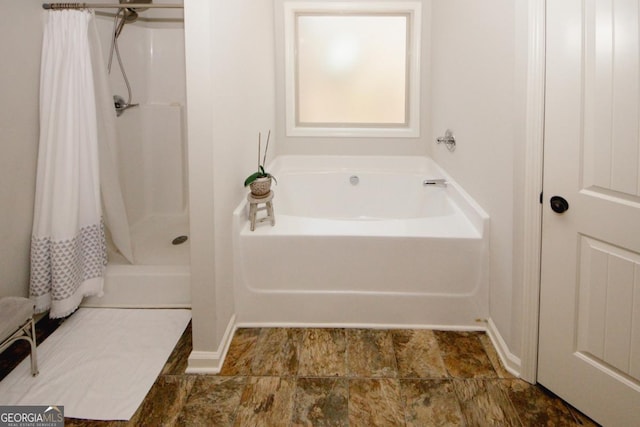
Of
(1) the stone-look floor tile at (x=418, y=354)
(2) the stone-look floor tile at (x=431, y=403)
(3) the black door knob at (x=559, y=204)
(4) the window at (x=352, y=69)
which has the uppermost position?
(4) the window at (x=352, y=69)

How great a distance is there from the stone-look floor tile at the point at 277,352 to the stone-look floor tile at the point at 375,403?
1.00 ft

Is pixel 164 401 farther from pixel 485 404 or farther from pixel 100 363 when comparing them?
pixel 485 404

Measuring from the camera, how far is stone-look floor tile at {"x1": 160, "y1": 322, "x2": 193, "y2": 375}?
2113 mm

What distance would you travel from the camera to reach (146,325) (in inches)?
99.0

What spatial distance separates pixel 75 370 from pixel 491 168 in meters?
2.08

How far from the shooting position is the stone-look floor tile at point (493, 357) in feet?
6.75

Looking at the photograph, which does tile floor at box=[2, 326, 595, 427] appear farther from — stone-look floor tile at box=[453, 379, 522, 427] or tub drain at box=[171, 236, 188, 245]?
tub drain at box=[171, 236, 188, 245]

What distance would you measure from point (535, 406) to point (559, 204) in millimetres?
761

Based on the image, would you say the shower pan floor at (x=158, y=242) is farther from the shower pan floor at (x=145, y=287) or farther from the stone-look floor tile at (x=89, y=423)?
the stone-look floor tile at (x=89, y=423)

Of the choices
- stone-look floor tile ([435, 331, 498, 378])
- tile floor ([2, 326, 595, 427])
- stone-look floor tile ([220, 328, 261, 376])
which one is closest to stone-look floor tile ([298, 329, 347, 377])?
tile floor ([2, 326, 595, 427])

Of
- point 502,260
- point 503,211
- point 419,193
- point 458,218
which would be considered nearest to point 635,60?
point 503,211

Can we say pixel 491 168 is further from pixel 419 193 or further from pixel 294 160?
pixel 294 160

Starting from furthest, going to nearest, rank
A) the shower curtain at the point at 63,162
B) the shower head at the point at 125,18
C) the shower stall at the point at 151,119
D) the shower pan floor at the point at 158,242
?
the shower stall at the point at 151,119
the shower head at the point at 125,18
the shower pan floor at the point at 158,242
the shower curtain at the point at 63,162

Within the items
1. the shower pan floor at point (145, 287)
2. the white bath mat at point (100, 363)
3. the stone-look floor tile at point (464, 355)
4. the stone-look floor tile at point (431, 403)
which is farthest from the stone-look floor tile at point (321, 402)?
the shower pan floor at point (145, 287)
